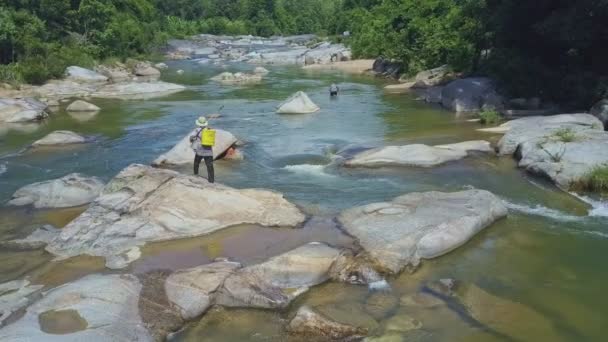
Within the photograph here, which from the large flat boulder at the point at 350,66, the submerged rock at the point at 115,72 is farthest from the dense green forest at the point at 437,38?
the large flat boulder at the point at 350,66

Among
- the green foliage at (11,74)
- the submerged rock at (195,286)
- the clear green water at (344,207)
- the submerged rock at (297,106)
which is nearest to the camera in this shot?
the clear green water at (344,207)

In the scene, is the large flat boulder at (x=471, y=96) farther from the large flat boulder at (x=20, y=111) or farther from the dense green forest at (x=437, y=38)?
the large flat boulder at (x=20, y=111)

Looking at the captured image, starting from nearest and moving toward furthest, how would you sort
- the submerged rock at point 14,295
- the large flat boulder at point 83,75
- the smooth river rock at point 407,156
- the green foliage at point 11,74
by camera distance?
the submerged rock at point 14,295, the smooth river rock at point 407,156, the green foliage at point 11,74, the large flat boulder at point 83,75

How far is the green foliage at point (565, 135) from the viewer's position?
16891mm

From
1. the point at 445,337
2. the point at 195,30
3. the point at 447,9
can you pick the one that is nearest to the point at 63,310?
the point at 445,337

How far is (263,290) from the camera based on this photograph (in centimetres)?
972

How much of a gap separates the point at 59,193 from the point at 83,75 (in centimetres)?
3017

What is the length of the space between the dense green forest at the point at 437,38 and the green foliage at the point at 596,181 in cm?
967

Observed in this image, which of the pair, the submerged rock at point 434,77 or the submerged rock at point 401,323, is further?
the submerged rock at point 434,77

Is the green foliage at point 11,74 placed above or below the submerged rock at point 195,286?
above

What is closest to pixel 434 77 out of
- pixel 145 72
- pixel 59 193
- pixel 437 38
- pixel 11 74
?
pixel 437 38

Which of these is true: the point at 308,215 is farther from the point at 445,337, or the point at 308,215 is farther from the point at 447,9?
the point at 447,9

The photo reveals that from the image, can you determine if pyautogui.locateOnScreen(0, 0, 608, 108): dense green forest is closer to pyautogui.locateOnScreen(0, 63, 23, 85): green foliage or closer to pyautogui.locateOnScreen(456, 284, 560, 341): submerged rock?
pyautogui.locateOnScreen(0, 63, 23, 85): green foliage

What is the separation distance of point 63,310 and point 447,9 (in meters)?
36.3
